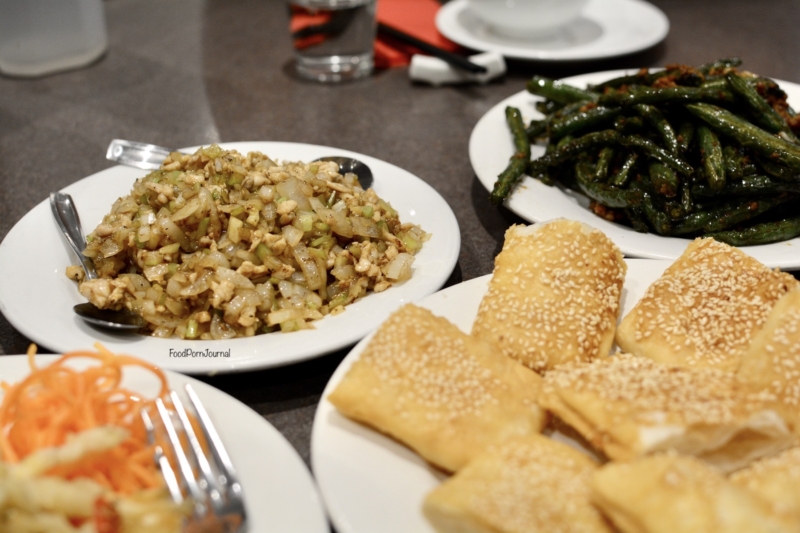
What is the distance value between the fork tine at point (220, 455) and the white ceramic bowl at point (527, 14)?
3667 mm

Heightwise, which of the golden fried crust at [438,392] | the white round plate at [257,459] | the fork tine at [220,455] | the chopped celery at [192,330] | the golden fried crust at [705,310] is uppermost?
the golden fried crust at [705,310]

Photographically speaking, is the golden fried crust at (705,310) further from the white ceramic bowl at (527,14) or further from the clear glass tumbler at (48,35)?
the clear glass tumbler at (48,35)

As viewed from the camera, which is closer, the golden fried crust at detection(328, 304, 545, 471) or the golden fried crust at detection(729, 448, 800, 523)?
the golden fried crust at detection(729, 448, 800, 523)

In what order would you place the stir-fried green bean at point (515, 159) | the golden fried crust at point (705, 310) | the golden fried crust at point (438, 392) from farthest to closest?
the stir-fried green bean at point (515, 159)
the golden fried crust at point (705, 310)
the golden fried crust at point (438, 392)

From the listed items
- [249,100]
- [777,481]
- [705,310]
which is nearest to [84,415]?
[777,481]

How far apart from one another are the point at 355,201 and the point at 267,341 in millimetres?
742

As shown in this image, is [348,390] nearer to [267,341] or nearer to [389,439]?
[389,439]

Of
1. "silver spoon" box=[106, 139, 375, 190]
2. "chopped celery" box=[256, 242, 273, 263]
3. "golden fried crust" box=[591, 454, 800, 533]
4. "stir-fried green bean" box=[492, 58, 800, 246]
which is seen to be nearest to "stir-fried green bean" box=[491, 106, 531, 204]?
"stir-fried green bean" box=[492, 58, 800, 246]

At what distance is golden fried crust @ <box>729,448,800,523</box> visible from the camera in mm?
1363

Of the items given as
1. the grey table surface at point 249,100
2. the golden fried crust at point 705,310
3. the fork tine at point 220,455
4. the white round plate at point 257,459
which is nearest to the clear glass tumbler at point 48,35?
the grey table surface at point 249,100

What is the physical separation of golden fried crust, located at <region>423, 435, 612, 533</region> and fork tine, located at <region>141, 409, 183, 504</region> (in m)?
0.54

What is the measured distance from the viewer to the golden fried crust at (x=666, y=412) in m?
1.46

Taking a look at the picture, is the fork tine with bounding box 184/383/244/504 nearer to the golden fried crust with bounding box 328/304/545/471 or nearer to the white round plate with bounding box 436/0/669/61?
the golden fried crust with bounding box 328/304/545/471

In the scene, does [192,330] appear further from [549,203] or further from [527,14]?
[527,14]
